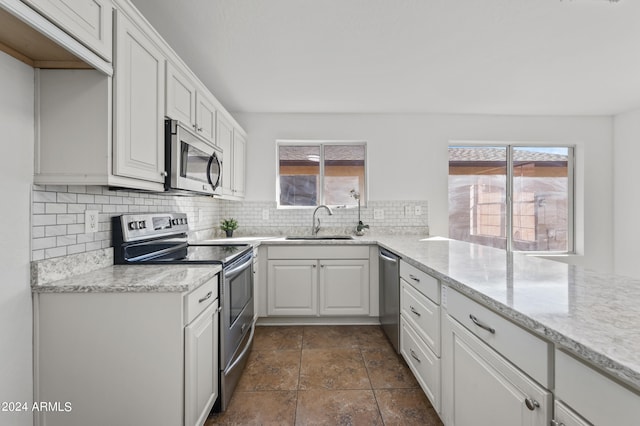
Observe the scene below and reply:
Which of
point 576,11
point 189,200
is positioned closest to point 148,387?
point 189,200

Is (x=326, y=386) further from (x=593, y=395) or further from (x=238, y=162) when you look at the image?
(x=238, y=162)

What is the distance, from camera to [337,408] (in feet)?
5.48

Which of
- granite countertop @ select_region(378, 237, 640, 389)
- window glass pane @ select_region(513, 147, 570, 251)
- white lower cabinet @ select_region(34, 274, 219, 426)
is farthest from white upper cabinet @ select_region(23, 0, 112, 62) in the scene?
window glass pane @ select_region(513, 147, 570, 251)

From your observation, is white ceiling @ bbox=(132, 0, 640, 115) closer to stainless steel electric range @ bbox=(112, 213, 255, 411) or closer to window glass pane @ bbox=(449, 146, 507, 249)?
window glass pane @ bbox=(449, 146, 507, 249)

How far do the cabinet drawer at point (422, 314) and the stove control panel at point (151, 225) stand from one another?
1.75 meters

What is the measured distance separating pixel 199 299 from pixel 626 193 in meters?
4.79

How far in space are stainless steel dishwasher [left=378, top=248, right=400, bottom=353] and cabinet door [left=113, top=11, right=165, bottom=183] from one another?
1.75 meters

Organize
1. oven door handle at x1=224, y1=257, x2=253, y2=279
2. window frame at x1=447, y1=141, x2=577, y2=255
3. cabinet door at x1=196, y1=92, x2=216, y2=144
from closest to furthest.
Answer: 1. oven door handle at x1=224, y1=257, x2=253, y2=279
2. cabinet door at x1=196, y1=92, x2=216, y2=144
3. window frame at x1=447, y1=141, x2=577, y2=255

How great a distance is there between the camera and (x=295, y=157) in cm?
354

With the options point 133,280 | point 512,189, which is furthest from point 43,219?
point 512,189

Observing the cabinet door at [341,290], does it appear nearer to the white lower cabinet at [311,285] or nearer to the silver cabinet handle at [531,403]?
the white lower cabinet at [311,285]

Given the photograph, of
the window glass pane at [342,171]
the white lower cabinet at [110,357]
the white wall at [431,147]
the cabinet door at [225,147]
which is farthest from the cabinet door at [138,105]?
the window glass pane at [342,171]

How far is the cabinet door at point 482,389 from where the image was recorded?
0.82m

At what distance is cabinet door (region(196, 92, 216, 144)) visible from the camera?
2072 millimetres
